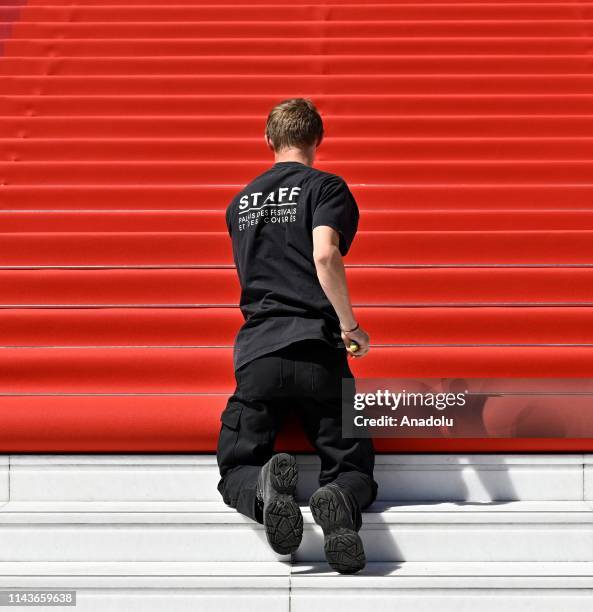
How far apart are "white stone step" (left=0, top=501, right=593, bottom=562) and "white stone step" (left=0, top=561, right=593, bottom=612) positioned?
5 centimetres

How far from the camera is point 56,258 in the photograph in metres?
3.30

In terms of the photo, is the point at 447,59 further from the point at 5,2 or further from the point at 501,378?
the point at 5,2

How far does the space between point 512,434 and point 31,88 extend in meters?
3.14

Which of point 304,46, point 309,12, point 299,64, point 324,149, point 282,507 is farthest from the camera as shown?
point 309,12

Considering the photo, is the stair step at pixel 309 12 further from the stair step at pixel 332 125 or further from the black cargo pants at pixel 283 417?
the black cargo pants at pixel 283 417

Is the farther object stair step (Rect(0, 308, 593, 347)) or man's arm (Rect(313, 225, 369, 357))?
stair step (Rect(0, 308, 593, 347))

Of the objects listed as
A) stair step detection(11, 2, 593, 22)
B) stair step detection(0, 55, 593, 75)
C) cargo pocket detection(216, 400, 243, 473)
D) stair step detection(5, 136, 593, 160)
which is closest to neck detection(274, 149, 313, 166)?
cargo pocket detection(216, 400, 243, 473)

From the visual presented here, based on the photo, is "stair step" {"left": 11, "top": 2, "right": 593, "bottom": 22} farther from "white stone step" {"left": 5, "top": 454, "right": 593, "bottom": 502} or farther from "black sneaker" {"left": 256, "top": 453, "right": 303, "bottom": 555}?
"black sneaker" {"left": 256, "top": 453, "right": 303, "bottom": 555}

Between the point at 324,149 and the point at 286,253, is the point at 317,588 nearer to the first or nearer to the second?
the point at 286,253

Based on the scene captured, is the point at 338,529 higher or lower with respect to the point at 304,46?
lower

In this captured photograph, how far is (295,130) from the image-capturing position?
2.37 metres

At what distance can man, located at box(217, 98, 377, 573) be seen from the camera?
2.25 m

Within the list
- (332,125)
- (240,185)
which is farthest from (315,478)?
(332,125)

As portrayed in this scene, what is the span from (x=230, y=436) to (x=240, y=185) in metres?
1.63
